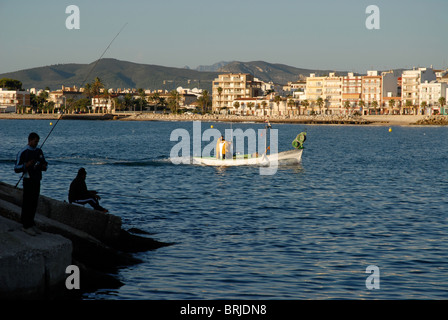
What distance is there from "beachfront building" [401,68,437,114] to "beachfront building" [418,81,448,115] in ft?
9.16

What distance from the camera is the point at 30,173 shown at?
11.5 metres

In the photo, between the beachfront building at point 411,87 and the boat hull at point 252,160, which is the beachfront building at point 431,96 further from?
the boat hull at point 252,160

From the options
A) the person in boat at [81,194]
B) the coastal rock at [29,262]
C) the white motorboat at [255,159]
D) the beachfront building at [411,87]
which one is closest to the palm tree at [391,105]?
the beachfront building at [411,87]

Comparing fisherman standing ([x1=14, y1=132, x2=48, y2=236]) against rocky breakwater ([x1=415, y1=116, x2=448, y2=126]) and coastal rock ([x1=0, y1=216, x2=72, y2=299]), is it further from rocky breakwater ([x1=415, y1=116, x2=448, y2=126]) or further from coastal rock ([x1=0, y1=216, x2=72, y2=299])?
rocky breakwater ([x1=415, y1=116, x2=448, y2=126])

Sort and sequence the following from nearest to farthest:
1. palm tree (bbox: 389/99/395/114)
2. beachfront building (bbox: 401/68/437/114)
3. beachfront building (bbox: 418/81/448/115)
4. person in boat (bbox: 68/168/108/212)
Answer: person in boat (bbox: 68/168/108/212) < beachfront building (bbox: 418/81/448/115) < beachfront building (bbox: 401/68/437/114) < palm tree (bbox: 389/99/395/114)

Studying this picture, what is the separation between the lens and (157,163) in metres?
45.6

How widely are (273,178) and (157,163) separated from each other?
1239cm

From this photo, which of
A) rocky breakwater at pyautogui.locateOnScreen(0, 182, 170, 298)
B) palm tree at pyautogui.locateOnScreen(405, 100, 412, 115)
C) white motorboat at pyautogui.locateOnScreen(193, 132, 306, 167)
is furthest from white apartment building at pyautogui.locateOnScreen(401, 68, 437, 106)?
rocky breakwater at pyautogui.locateOnScreen(0, 182, 170, 298)

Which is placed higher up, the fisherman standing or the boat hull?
the fisherman standing

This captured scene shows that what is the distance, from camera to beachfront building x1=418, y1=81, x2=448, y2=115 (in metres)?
180

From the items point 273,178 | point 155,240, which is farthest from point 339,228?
point 273,178
